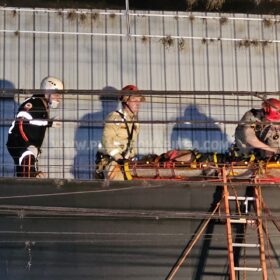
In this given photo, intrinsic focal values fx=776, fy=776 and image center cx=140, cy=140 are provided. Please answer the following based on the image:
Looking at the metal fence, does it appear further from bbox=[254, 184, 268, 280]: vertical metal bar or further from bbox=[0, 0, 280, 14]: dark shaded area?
bbox=[254, 184, 268, 280]: vertical metal bar

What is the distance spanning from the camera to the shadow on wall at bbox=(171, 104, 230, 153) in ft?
40.2

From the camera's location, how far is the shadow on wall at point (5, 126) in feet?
37.9

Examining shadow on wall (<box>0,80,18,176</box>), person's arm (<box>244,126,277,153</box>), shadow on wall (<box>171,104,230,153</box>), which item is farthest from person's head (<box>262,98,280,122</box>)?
shadow on wall (<box>0,80,18,176</box>)

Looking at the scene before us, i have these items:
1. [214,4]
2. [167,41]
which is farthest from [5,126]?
[214,4]

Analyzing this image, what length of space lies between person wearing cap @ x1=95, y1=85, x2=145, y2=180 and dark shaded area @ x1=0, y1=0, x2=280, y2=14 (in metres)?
2.88

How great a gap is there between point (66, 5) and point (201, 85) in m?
2.53

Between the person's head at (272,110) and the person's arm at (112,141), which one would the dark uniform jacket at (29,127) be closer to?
the person's arm at (112,141)

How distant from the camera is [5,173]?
11516 mm

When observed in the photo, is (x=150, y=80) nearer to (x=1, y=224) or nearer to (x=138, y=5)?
(x=138, y=5)

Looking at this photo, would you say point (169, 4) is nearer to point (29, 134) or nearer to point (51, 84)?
point (51, 84)

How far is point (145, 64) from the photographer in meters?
12.5

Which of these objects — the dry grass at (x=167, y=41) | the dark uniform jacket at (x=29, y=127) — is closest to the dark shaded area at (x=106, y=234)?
the dark uniform jacket at (x=29, y=127)

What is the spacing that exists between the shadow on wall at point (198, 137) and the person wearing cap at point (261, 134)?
1961mm

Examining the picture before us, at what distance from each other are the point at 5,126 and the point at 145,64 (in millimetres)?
2453
